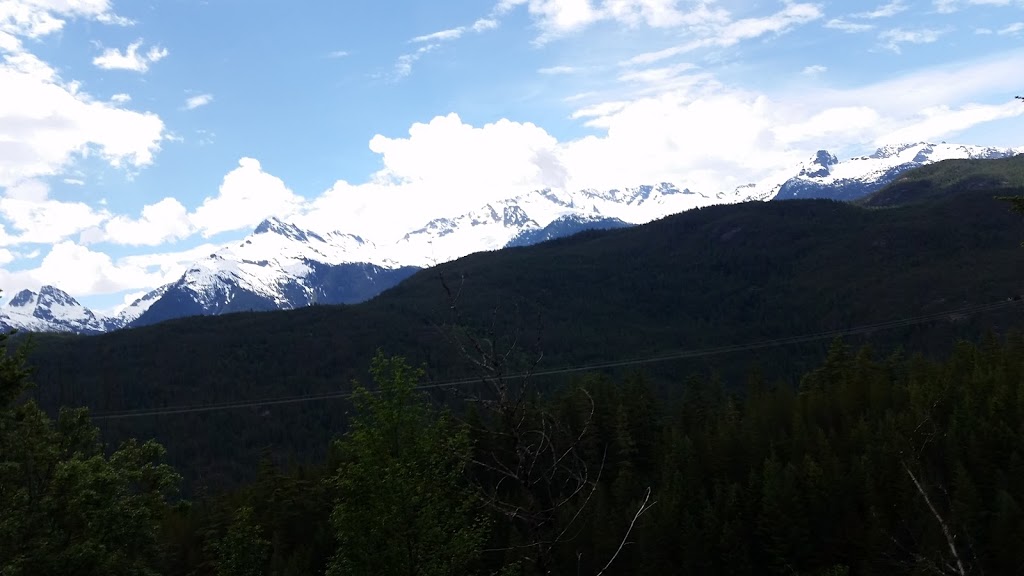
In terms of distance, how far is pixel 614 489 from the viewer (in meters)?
77.4

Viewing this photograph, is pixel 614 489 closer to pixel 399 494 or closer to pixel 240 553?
pixel 240 553

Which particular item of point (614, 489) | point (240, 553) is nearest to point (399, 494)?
point (240, 553)

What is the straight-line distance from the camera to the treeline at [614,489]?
26891 millimetres

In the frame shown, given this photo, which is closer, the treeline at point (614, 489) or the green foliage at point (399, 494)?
the green foliage at point (399, 494)

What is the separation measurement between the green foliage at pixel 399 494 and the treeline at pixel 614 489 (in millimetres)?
71

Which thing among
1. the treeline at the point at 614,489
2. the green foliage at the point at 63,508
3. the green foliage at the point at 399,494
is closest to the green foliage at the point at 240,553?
the treeline at the point at 614,489

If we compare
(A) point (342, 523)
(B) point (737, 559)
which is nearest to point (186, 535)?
(B) point (737, 559)

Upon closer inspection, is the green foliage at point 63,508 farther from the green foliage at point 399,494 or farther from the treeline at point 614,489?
the green foliage at point 399,494

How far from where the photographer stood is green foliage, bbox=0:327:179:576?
2917cm

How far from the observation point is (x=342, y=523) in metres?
26.9

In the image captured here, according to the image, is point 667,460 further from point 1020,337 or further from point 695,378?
point 1020,337

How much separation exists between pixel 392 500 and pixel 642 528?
5147cm

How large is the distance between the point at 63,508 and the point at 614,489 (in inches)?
2134

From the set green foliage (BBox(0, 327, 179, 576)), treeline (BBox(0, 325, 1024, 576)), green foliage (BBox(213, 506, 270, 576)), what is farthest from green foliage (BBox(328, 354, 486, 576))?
green foliage (BBox(213, 506, 270, 576))
